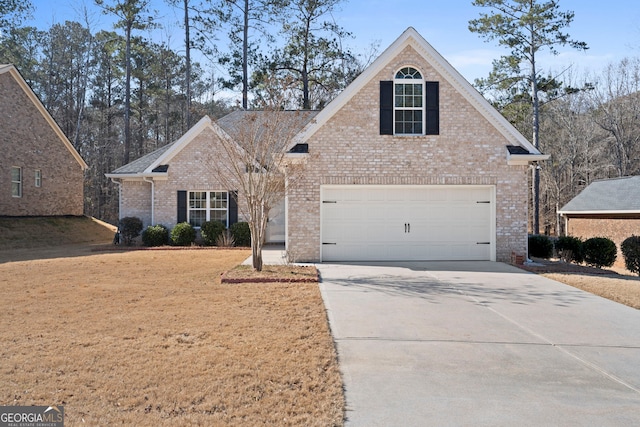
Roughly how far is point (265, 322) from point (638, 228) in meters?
20.6

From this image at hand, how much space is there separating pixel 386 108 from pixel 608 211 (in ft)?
49.8

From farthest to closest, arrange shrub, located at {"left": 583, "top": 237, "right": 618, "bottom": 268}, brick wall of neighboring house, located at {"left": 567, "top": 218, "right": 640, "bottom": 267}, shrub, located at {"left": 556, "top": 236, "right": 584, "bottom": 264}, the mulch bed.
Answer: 1. brick wall of neighboring house, located at {"left": 567, "top": 218, "right": 640, "bottom": 267}
2. shrub, located at {"left": 556, "top": 236, "right": 584, "bottom": 264}
3. shrub, located at {"left": 583, "top": 237, "right": 618, "bottom": 268}
4. the mulch bed

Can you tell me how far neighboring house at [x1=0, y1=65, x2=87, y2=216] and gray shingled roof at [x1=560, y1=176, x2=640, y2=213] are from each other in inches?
1099

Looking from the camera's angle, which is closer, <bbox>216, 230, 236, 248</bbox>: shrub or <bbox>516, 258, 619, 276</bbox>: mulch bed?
<bbox>516, 258, 619, 276</bbox>: mulch bed

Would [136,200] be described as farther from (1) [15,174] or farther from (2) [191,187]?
(1) [15,174]

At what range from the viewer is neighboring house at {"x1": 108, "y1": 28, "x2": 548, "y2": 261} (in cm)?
1345

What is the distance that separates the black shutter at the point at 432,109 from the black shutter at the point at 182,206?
10719 mm

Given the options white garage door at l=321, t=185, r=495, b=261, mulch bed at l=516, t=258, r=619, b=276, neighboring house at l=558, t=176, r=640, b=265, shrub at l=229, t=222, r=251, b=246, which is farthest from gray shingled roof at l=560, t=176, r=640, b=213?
shrub at l=229, t=222, r=251, b=246

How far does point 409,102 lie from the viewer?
1370 centimetres

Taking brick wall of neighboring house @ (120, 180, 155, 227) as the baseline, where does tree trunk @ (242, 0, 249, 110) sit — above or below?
above

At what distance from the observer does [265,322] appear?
685 cm

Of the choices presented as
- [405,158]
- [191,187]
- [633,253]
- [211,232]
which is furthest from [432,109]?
[191,187]

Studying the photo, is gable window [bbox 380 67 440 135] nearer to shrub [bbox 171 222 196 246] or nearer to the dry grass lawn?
the dry grass lawn

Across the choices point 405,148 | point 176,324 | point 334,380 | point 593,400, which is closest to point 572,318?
point 593,400
